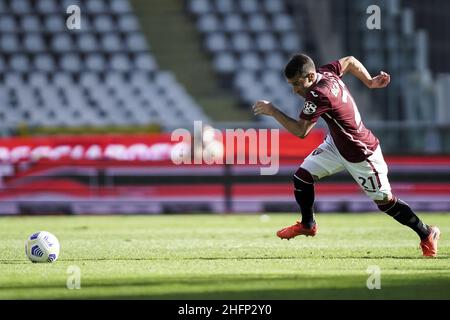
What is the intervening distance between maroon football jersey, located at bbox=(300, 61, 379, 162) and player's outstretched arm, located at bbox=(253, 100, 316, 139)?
0.08 metres

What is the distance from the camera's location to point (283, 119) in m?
10.2

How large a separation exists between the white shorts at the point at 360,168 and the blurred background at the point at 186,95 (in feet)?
26.6

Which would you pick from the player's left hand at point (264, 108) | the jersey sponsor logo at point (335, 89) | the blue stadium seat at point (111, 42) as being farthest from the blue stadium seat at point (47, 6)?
the player's left hand at point (264, 108)

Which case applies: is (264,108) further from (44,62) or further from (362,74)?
(44,62)

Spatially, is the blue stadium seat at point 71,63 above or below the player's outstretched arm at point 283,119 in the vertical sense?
above

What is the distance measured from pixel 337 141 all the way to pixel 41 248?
310cm

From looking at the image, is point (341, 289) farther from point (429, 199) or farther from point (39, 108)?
point (39, 108)

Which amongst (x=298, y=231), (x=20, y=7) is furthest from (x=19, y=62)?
(x=298, y=231)

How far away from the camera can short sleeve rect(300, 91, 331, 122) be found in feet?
33.7

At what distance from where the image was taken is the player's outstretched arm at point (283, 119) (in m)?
9.98

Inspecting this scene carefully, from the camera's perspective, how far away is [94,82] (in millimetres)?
28125

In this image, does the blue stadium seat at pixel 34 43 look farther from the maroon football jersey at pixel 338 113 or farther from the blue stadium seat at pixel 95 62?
the maroon football jersey at pixel 338 113

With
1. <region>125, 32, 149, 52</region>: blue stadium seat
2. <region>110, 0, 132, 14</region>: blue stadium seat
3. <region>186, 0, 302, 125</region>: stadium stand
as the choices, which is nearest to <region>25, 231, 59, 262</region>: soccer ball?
<region>186, 0, 302, 125</region>: stadium stand
